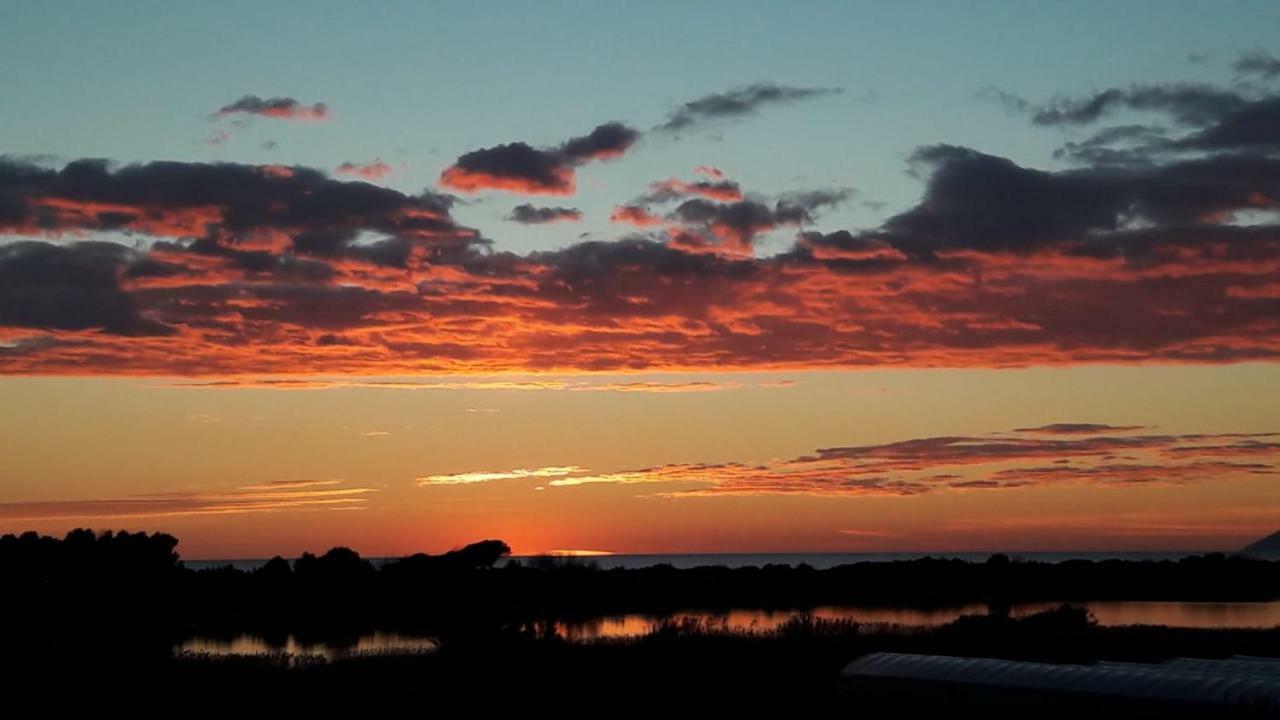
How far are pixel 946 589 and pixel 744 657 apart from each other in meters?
34.9

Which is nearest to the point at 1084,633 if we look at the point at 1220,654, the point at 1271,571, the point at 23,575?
the point at 1220,654

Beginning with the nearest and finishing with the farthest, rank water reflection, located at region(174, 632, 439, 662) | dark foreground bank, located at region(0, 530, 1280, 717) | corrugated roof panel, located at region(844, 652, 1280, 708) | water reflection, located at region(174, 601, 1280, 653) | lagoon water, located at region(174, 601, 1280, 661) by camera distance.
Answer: corrugated roof panel, located at region(844, 652, 1280, 708), dark foreground bank, located at region(0, 530, 1280, 717), water reflection, located at region(174, 632, 439, 662), water reflection, located at region(174, 601, 1280, 653), lagoon water, located at region(174, 601, 1280, 661)

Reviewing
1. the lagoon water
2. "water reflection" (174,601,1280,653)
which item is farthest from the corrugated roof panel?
the lagoon water

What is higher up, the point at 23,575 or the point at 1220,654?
the point at 23,575

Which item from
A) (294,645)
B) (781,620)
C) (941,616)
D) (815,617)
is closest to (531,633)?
(294,645)

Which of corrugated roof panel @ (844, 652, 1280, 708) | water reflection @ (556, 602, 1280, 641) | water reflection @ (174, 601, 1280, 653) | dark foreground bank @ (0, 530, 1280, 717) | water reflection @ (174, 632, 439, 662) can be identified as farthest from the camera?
water reflection @ (556, 602, 1280, 641)

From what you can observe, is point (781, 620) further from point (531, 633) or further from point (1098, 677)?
point (1098, 677)

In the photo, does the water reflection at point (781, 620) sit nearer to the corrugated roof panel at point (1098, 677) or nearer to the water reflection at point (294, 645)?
the water reflection at point (294, 645)

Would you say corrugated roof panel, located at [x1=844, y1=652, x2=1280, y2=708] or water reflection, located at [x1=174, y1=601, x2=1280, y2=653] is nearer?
corrugated roof panel, located at [x1=844, y1=652, x2=1280, y2=708]

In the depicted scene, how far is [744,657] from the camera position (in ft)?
89.3

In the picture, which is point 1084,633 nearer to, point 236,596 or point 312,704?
point 312,704

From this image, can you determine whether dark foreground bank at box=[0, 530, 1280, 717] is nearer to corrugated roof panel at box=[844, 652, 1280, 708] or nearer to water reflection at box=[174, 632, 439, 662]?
corrugated roof panel at box=[844, 652, 1280, 708]

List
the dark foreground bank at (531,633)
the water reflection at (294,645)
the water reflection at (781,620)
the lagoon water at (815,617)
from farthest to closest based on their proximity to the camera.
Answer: the lagoon water at (815,617) < the water reflection at (781,620) < the water reflection at (294,645) < the dark foreground bank at (531,633)

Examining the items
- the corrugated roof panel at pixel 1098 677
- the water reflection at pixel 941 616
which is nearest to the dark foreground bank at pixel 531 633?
the corrugated roof panel at pixel 1098 677
